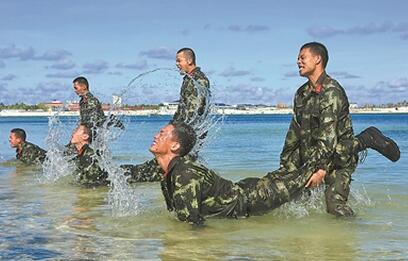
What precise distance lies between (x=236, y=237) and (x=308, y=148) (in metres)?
1.81

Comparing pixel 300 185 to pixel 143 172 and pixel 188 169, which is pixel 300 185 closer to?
pixel 188 169

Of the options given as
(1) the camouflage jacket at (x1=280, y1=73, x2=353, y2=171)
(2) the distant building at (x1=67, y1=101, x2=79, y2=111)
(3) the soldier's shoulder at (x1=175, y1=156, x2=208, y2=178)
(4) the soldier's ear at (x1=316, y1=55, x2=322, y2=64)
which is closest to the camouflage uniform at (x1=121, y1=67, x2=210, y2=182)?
(1) the camouflage jacket at (x1=280, y1=73, x2=353, y2=171)

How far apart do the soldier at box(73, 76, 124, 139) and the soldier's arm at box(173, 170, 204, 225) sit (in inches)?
278

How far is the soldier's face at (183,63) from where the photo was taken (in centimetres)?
1112

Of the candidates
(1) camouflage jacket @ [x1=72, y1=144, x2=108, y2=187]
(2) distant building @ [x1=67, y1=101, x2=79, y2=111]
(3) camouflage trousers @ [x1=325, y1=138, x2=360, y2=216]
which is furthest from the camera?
(2) distant building @ [x1=67, y1=101, x2=79, y2=111]

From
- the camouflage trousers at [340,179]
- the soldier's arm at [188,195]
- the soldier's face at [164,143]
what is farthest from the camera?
the camouflage trousers at [340,179]

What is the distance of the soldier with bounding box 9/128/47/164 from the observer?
17688 millimetres

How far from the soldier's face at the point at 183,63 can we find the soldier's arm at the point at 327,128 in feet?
11.5

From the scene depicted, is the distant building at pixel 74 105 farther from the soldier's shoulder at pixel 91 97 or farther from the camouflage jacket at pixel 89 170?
the camouflage jacket at pixel 89 170

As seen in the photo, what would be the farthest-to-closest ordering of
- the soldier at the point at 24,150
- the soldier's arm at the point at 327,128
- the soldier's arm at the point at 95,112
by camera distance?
the soldier at the point at 24,150 → the soldier's arm at the point at 95,112 → the soldier's arm at the point at 327,128

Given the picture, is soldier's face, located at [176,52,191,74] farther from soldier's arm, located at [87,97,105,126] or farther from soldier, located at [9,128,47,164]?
soldier, located at [9,128,47,164]

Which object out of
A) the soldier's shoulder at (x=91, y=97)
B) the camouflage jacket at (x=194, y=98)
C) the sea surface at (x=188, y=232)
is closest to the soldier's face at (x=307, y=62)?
the sea surface at (x=188, y=232)

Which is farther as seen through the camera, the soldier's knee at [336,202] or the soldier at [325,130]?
the soldier's knee at [336,202]

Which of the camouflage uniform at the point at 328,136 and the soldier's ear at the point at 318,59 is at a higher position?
the soldier's ear at the point at 318,59
